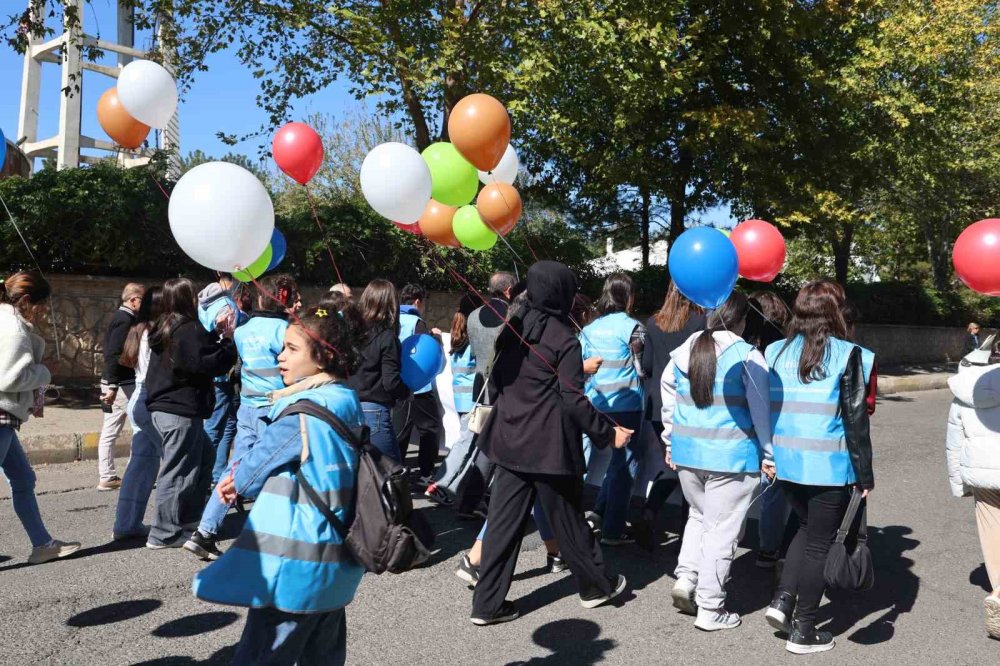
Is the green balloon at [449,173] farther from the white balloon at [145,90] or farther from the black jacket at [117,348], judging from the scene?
the black jacket at [117,348]

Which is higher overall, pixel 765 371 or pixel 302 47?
pixel 302 47

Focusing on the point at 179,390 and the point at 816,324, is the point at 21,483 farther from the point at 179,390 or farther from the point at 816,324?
the point at 816,324

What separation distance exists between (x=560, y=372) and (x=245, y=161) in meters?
16.1

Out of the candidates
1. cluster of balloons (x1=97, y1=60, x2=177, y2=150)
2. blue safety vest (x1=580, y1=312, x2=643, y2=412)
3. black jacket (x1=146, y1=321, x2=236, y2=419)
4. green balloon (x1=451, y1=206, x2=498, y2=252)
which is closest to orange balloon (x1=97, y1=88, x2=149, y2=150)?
cluster of balloons (x1=97, y1=60, x2=177, y2=150)

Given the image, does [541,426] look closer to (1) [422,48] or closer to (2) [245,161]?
(1) [422,48]

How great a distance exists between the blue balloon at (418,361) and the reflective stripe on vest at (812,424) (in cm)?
224

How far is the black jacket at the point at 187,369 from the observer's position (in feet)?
16.5

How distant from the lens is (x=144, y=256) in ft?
35.7

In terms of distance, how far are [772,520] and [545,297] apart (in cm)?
229

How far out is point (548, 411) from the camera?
4.21 meters

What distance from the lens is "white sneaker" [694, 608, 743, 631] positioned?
4.22 metres

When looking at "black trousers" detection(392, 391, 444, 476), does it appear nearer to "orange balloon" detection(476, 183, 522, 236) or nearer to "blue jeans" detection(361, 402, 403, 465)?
"blue jeans" detection(361, 402, 403, 465)

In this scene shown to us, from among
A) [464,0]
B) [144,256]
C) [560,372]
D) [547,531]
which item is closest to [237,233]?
[560,372]

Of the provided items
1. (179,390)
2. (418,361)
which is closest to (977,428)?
(418,361)
